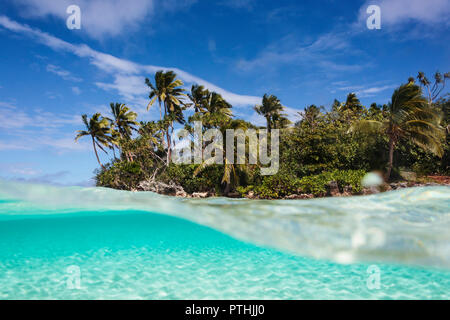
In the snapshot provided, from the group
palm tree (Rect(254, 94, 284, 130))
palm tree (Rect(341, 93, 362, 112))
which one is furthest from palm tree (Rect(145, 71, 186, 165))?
palm tree (Rect(341, 93, 362, 112))

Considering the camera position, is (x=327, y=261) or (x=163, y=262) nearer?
(x=163, y=262)

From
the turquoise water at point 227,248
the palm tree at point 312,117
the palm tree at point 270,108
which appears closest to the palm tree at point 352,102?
the palm tree at point 270,108

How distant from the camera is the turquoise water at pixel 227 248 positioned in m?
6.73

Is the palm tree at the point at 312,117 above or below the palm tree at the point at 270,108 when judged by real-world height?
below

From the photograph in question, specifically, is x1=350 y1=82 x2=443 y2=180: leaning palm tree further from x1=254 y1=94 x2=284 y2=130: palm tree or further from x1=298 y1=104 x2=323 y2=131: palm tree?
x1=254 y1=94 x2=284 y2=130: palm tree

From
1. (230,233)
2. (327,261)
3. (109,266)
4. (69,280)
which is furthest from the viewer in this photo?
(230,233)

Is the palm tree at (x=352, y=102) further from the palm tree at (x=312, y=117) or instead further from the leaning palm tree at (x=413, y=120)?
the leaning palm tree at (x=413, y=120)

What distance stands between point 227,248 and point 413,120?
17069mm

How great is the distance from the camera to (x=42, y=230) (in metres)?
18.1

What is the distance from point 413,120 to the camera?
66.0ft

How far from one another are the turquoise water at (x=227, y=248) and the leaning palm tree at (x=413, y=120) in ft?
26.8
